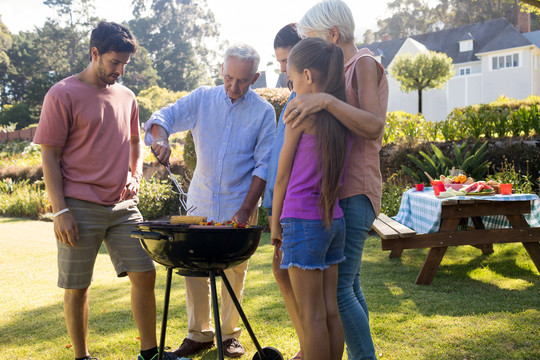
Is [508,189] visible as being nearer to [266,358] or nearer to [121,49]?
[266,358]

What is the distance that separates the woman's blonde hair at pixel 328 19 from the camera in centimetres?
232

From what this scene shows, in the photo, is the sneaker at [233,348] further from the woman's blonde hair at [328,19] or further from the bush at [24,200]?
the bush at [24,200]

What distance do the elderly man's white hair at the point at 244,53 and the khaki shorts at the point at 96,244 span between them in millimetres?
1124

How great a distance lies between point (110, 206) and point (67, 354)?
1252mm

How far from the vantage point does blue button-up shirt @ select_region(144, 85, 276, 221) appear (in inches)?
127

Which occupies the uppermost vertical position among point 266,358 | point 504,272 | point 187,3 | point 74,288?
point 187,3

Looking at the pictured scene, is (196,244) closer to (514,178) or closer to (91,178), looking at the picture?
(91,178)

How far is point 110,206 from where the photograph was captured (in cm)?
297

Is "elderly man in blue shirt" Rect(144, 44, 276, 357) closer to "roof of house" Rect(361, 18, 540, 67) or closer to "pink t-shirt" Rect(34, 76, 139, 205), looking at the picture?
"pink t-shirt" Rect(34, 76, 139, 205)

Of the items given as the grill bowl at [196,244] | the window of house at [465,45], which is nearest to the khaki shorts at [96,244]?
the grill bowl at [196,244]

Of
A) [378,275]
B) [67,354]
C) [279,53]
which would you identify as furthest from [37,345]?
[378,275]

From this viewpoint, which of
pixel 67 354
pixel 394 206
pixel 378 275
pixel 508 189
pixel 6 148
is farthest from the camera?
pixel 6 148

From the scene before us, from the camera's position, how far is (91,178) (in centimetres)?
288

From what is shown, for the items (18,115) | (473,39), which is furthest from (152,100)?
(473,39)
